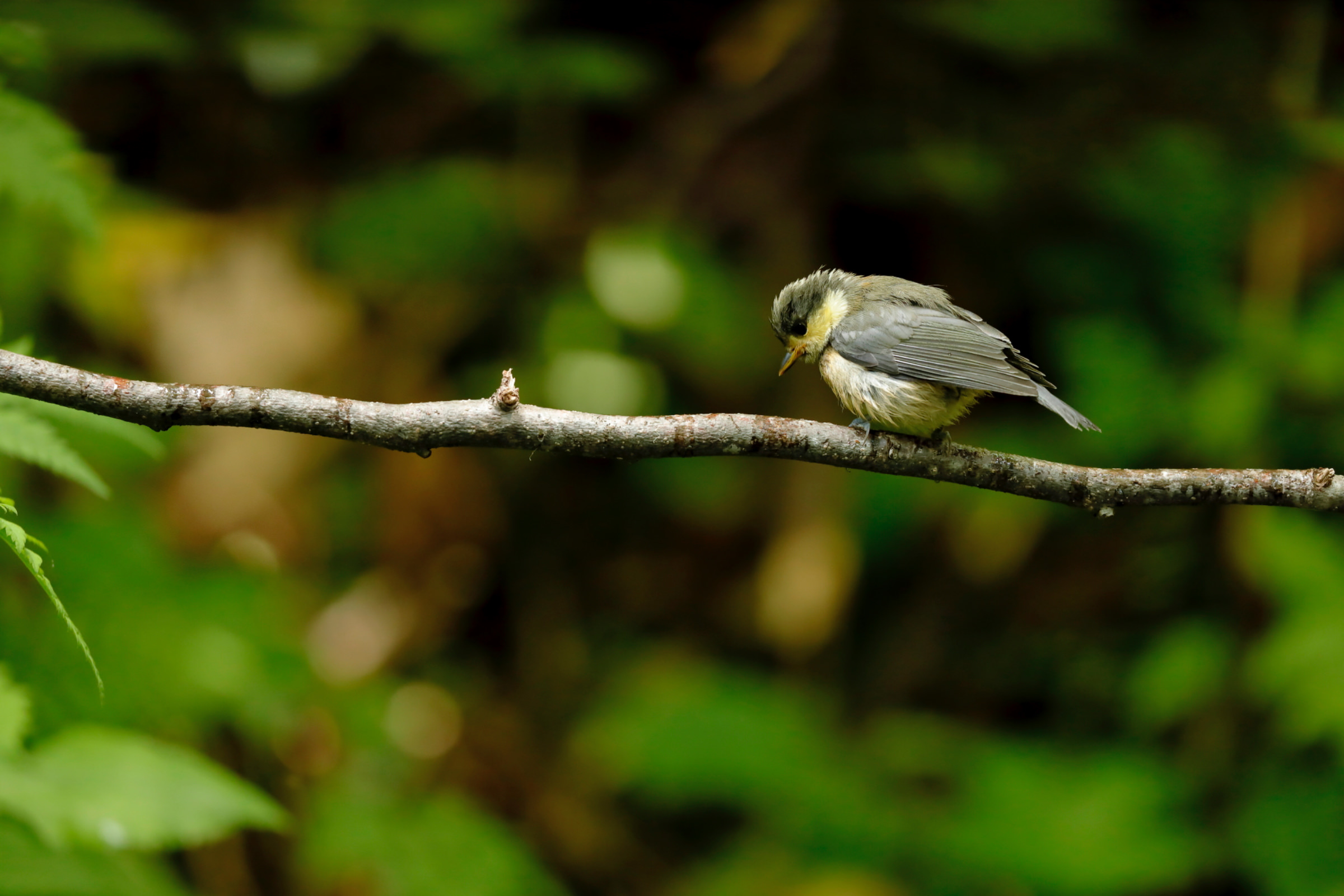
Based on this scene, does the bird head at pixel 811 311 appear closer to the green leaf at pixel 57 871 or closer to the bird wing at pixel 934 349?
the bird wing at pixel 934 349

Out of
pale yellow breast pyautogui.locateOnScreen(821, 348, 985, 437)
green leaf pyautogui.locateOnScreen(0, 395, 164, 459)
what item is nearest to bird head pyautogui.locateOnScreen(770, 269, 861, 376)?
pale yellow breast pyautogui.locateOnScreen(821, 348, 985, 437)

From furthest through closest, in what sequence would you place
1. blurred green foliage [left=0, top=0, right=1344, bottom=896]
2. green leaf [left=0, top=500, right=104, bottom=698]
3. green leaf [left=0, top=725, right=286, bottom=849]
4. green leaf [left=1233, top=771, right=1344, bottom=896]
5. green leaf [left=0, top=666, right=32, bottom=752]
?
1. blurred green foliage [left=0, top=0, right=1344, bottom=896]
2. green leaf [left=1233, top=771, right=1344, bottom=896]
3. green leaf [left=0, top=725, right=286, bottom=849]
4. green leaf [left=0, top=666, right=32, bottom=752]
5. green leaf [left=0, top=500, right=104, bottom=698]

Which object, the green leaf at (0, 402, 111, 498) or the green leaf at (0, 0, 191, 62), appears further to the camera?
the green leaf at (0, 0, 191, 62)

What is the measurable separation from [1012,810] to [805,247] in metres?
2.91

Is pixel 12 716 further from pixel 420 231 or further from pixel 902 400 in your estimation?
pixel 420 231

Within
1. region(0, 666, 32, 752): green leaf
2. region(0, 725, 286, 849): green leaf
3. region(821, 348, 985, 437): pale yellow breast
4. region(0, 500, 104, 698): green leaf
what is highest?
region(821, 348, 985, 437): pale yellow breast

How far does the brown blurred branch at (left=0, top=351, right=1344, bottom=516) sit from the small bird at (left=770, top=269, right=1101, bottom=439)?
212 millimetres

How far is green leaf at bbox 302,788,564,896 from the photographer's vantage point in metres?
3.95

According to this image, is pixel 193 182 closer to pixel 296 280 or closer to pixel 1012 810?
pixel 296 280

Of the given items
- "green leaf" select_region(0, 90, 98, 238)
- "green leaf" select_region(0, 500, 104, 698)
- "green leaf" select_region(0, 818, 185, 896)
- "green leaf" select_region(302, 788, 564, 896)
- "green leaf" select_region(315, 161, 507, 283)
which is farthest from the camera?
"green leaf" select_region(315, 161, 507, 283)

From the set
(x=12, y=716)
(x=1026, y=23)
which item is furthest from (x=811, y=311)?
(x=1026, y=23)

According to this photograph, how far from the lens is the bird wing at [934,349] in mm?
2699

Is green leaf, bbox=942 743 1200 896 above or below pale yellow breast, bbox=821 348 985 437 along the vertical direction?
below

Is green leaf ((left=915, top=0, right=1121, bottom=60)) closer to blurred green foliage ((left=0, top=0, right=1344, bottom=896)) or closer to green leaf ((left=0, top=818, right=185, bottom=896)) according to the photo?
blurred green foliage ((left=0, top=0, right=1344, bottom=896))
